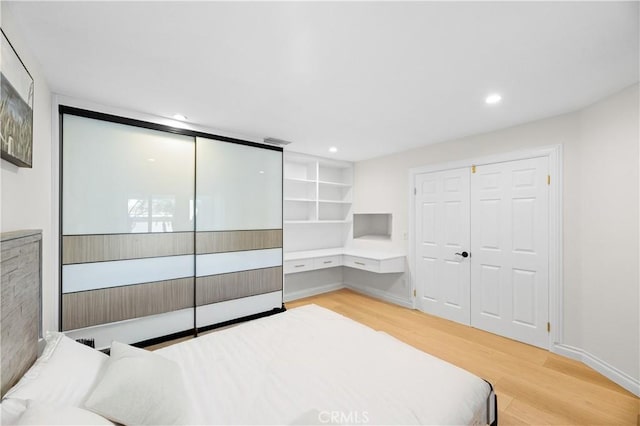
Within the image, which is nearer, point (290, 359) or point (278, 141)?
point (290, 359)

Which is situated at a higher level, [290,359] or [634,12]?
[634,12]

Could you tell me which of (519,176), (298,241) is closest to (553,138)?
(519,176)

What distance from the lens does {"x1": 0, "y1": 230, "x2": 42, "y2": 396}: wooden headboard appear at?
1.15m

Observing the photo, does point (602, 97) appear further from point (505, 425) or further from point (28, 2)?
point (28, 2)

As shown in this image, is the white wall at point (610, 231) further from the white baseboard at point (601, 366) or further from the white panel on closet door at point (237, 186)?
the white panel on closet door at point (237, 186)

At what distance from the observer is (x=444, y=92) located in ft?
7.37

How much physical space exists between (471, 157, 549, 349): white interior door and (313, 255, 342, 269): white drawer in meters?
2.01

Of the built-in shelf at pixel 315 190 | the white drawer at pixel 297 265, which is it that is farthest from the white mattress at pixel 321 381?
the built-in shelf at pixel 315 190

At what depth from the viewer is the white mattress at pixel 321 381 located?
1.18 m

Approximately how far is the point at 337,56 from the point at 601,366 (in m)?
3.42

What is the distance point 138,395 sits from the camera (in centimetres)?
110

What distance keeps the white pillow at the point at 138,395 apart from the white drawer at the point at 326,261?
121 inches

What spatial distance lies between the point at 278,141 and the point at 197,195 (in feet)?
4.28

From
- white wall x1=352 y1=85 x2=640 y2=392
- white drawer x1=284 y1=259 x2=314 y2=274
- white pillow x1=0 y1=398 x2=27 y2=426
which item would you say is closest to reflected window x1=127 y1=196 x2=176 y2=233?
white drawer x1=284 y1=259 x2=314 y2=274
